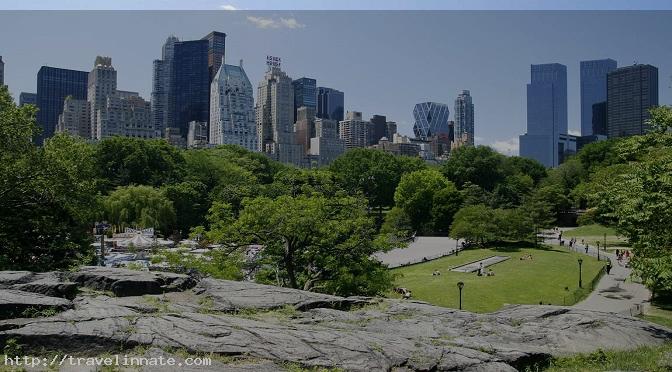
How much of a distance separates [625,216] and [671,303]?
15733 millimetres

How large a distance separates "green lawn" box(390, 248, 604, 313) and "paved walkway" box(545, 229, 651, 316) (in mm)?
1028

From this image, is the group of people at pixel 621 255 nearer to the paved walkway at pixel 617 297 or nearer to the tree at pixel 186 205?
the paved walkway at pixel 617 297

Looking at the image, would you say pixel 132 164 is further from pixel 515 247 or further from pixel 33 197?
pixel 33 197

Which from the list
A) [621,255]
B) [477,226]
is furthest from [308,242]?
[477,226]

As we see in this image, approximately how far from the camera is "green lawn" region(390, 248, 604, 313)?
32906mm

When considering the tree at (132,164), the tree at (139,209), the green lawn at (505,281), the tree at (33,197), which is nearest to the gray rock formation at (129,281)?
the tree at (33,197)

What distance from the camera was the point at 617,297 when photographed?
32.9 meters

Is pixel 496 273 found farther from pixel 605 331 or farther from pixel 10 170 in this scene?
pixel 10 170

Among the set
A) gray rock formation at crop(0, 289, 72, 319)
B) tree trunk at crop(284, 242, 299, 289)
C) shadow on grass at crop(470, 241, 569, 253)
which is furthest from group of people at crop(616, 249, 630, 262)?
gray rock formation at crop(0, 289, 72, 319)

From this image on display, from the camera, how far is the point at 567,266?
45.4 metres

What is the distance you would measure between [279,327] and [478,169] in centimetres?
8195

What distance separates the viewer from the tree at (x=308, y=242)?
20.5 meters

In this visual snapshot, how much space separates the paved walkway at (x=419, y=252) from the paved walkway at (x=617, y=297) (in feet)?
52.2

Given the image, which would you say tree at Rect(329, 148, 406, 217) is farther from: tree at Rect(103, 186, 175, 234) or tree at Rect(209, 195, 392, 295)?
tree at Rect(209, 195, 392, 295)
